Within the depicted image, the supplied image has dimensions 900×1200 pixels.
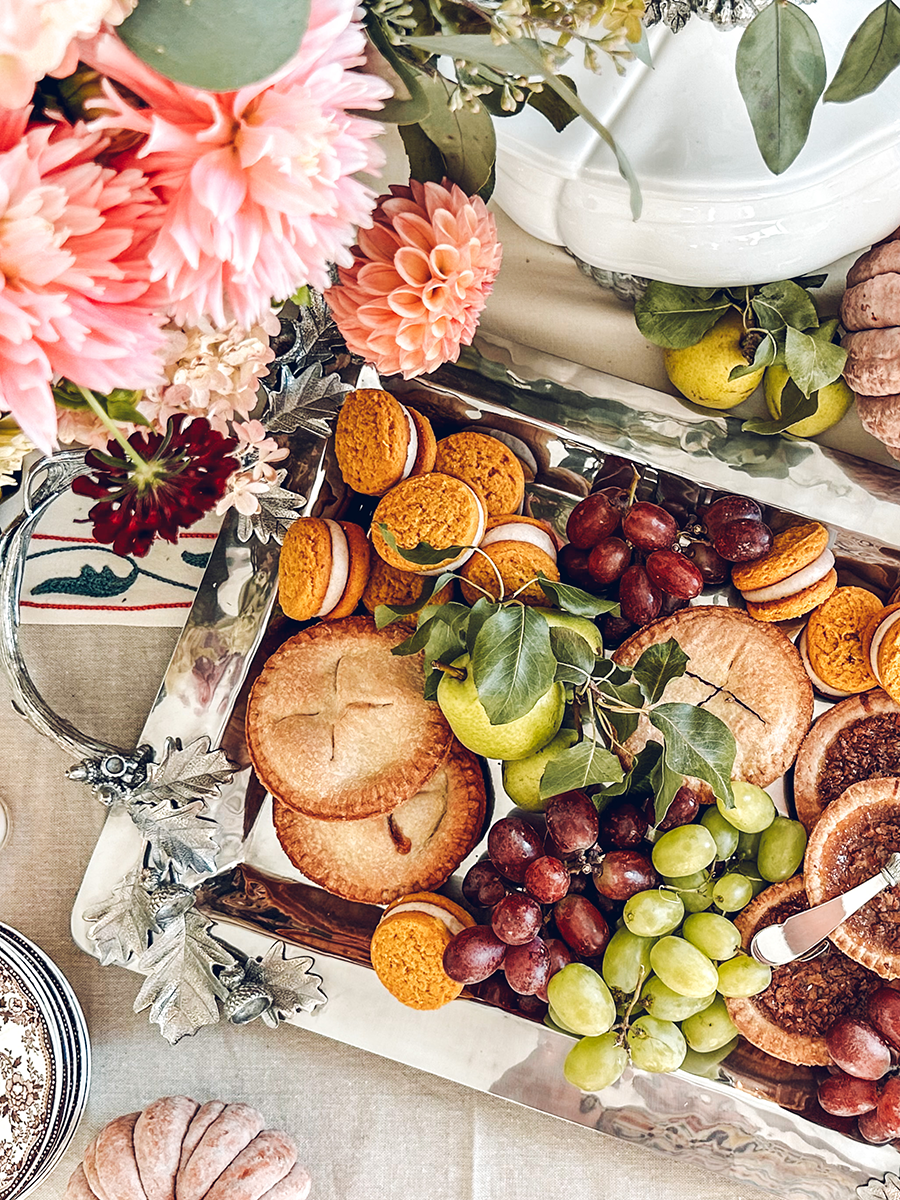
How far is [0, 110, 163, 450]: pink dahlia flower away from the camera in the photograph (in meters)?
0.27

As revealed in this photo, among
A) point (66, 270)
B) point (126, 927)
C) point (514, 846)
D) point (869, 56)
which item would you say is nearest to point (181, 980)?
point (126, 927)

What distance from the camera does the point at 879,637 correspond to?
0.82 m

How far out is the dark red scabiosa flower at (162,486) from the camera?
1.74ft

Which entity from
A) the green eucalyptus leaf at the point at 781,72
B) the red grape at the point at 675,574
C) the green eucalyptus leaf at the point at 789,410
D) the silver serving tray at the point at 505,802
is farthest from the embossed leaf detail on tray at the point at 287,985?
the green eucalyptus leaf at the point at 781,72

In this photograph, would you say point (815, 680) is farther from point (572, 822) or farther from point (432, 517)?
point (432, 517)

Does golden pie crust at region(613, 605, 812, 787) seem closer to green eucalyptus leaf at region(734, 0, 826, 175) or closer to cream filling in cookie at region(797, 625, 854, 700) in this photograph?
cream filling in cookie at region(797, 625, 854, 700)

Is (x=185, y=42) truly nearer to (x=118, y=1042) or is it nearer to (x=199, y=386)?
(x=199, y=386)

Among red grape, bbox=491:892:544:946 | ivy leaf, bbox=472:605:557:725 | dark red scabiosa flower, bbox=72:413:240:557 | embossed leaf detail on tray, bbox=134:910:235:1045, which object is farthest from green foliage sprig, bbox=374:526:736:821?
embossed leaf detail on tray, bbox=134:910:235:1045

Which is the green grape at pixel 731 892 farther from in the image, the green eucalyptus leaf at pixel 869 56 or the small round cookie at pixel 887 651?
the green eucalyptus leaf at pixel 869 56

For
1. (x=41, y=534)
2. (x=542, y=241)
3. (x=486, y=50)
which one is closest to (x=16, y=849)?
(x=41, y=534)

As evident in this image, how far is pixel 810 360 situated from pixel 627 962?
0.51 metres

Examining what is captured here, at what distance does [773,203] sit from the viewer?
0.65m

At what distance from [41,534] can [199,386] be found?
0.57 metres

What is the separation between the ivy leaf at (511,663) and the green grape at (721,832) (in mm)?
240
